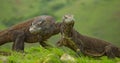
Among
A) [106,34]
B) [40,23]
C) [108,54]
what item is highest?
[40,23]

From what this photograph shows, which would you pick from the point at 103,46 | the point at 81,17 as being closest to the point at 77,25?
the point at 81,17

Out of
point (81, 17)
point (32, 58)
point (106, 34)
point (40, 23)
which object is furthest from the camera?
point (81, 17)

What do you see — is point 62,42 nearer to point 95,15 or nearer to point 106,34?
point 106,34

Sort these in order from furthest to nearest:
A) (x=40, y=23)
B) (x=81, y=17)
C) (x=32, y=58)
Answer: (x=81, y=17)
(x=40, y=23)
(x=32, y=58)

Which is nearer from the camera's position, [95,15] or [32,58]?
[32,58]

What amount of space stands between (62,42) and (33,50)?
133 centimetres

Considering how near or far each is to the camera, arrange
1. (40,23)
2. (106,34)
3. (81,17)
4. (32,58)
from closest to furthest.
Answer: (32,58) → (40,23) → (106,34) → (81,17)

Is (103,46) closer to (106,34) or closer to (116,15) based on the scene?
(106,34)

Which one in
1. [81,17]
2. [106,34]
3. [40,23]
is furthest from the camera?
[81,17]

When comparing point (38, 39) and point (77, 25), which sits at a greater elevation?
point (38, 39)

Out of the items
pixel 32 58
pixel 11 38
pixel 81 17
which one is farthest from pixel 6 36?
pixel 81 17

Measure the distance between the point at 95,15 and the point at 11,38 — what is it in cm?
17549

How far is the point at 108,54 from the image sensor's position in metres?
21.1

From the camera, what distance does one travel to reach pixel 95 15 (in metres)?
196
